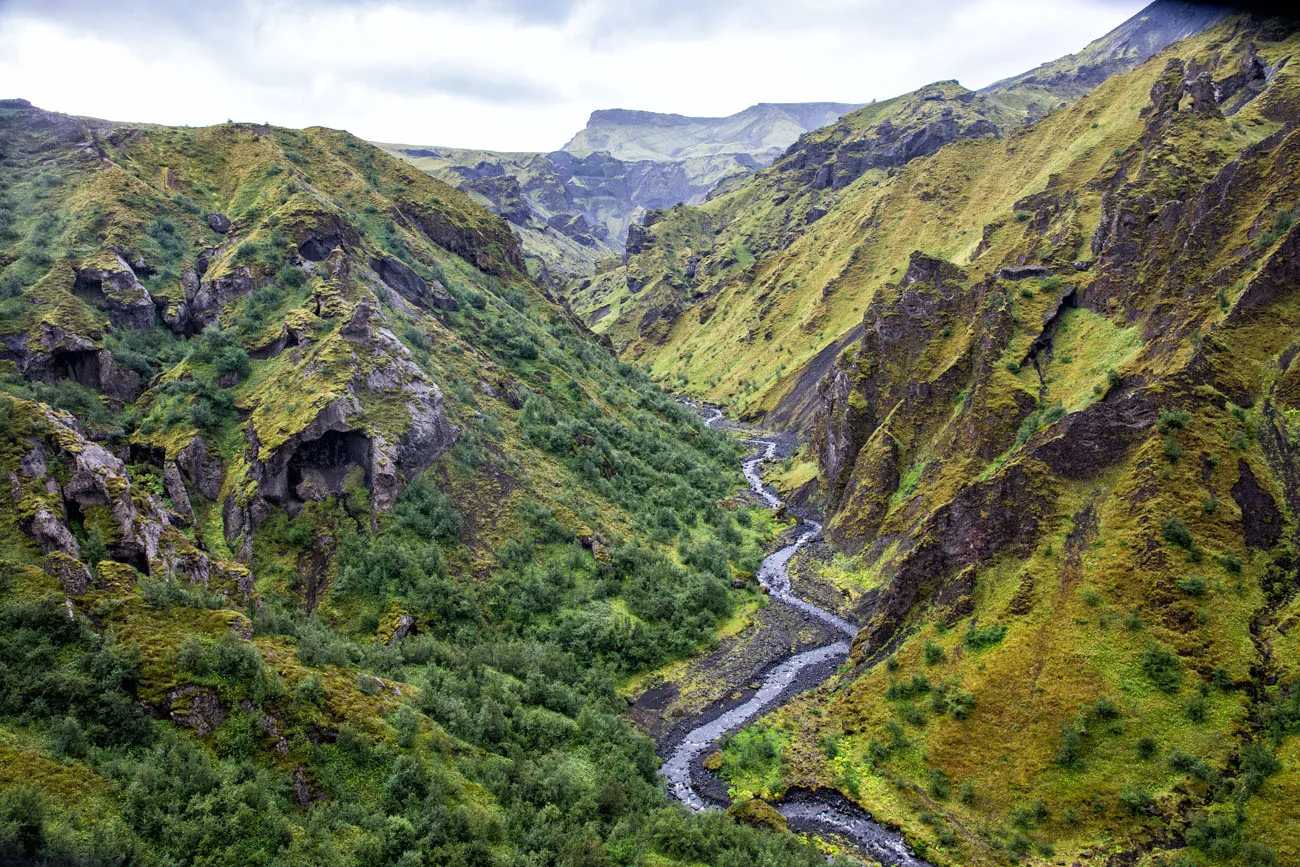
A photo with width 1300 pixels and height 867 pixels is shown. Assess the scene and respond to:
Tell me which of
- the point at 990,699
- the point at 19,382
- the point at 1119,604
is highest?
the point at 19,382

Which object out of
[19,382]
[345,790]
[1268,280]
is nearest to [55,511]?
[345,790]

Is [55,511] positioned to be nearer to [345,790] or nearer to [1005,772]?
[345,790]

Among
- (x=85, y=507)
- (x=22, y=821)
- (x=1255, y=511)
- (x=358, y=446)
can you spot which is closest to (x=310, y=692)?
(x=22, y=821)

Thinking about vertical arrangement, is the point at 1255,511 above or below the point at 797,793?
above

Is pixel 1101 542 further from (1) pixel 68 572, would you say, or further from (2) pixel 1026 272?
(1) pixel 68 572

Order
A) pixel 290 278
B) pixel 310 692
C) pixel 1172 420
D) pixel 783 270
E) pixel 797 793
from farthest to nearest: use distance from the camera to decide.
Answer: pixel 783 270, pixel 290 278, pixel 1172 420, pixel 797 793, pixel 310 692

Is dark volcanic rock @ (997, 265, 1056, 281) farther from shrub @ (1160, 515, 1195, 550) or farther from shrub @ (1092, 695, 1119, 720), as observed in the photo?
shrub @ (1092, 695, 1119, 720)

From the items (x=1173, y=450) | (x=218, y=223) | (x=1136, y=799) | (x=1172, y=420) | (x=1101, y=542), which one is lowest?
(x=1136, y=799)
